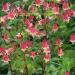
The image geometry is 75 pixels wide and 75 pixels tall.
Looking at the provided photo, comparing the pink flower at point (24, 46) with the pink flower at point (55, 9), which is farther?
the pink flower at point (55, 9)

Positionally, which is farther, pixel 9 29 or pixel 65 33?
pixel 65 33

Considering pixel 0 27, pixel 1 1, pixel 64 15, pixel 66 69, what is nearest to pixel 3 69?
pixel 0 27

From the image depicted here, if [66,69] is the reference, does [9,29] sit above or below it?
above

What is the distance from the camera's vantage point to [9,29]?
3895 mm

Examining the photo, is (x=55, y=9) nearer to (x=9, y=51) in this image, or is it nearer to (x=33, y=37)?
(x=33, y=37)

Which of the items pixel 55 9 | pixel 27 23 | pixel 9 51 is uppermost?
pixel 55 9

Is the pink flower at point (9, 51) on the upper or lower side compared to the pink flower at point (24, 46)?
lower

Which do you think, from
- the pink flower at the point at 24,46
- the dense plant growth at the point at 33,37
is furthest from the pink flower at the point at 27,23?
the pink flower at the point at 24,46

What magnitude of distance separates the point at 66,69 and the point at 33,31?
0.80 meters

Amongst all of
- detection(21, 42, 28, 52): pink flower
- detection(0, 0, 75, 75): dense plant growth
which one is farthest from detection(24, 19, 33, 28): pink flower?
detection(21, 42, 28, 52): pink flower

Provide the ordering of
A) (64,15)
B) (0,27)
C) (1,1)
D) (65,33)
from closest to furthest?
(64,15) < (0,27) < (65,33) < (1,1)

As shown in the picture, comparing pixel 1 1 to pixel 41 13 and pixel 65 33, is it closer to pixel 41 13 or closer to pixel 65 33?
pixel 65 33

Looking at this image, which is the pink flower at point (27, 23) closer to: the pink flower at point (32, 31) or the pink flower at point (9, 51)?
the pink flower at point (32, 31)

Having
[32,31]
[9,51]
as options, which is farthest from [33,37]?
[9,51]
